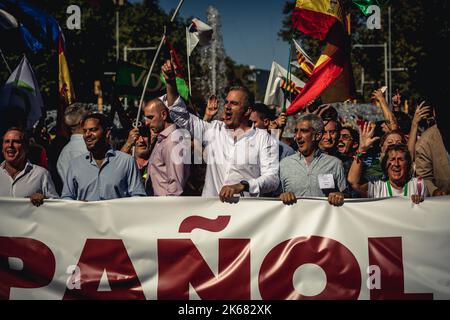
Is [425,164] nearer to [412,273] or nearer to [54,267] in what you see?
[412,273]

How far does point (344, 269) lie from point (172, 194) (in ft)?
5.73

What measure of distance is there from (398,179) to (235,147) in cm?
143

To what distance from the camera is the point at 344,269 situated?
6.02 meters

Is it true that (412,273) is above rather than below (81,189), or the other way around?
below

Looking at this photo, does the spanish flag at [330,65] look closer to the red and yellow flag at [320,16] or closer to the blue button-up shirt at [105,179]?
the red and yellow flag at [320,16]

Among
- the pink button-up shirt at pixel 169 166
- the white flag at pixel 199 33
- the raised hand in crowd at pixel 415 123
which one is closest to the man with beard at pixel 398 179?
the raised hand in crowd at pixel 415 123

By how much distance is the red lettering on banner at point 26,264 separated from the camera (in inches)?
242

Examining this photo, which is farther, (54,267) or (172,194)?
(172,194)

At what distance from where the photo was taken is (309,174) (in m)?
6.45

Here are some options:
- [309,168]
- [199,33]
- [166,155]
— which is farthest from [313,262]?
[199,33]

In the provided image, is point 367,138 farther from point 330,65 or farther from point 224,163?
point 330,65

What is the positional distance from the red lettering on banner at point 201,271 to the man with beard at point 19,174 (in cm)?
114
